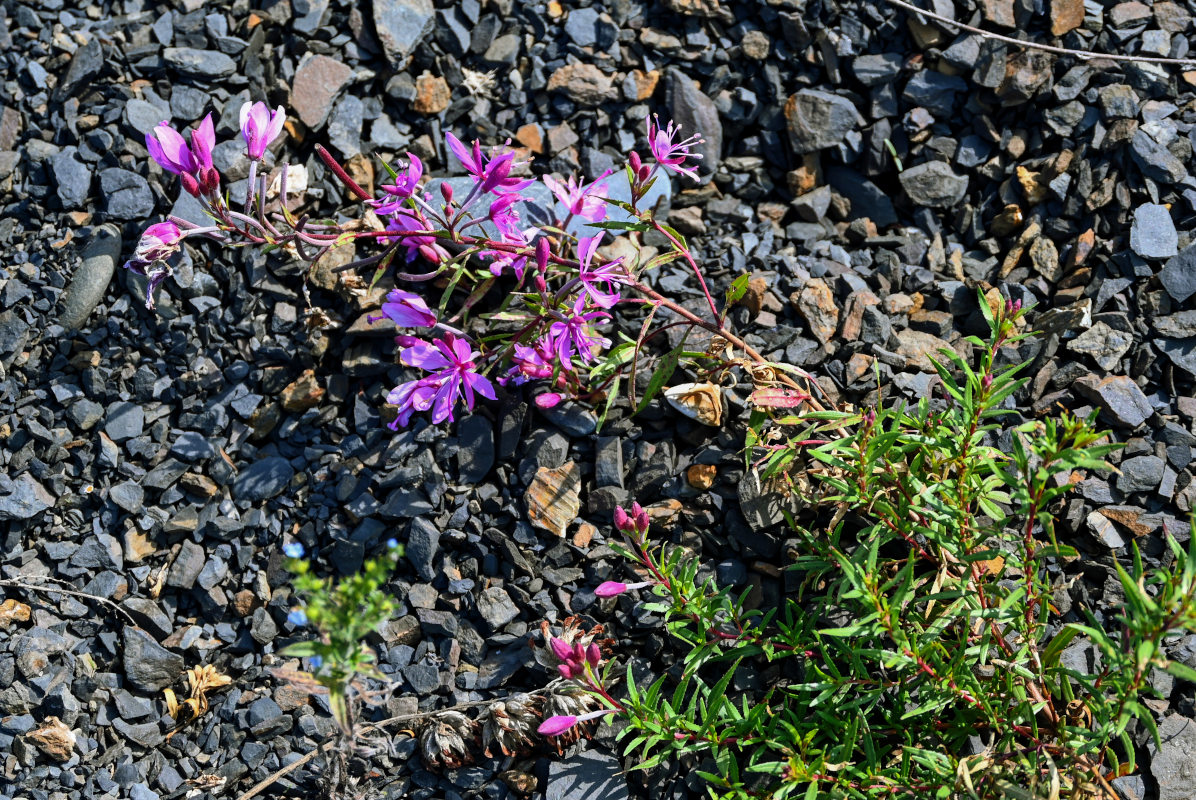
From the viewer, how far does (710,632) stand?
9.01 feet

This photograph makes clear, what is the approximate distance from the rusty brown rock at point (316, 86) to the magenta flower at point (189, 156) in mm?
912

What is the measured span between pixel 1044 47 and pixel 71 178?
3.40 meters

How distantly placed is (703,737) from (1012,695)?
78cm

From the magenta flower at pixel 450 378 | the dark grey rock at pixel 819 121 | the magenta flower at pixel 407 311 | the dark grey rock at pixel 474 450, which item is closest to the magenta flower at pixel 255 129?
the magenta flower at pixel 407 311

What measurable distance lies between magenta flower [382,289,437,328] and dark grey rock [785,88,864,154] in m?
1.66

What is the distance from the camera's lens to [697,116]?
11.8 feet

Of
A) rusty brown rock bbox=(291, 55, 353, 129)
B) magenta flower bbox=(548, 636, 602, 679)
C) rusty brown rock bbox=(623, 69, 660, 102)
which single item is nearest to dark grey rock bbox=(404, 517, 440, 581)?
magenta flower bbox=(548, 636, 602, 679)

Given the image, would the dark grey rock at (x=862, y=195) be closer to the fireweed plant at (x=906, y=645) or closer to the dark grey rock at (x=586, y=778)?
the fireweed plant at (x=906, y=645)

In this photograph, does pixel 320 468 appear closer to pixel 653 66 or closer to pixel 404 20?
pixel 404 20

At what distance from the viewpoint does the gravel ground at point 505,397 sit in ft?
9.47

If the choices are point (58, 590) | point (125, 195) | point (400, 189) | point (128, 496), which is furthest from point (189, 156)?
point (58, 590)

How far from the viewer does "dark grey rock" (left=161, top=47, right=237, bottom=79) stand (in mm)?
3502

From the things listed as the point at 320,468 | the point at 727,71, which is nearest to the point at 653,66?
the point at 727,71

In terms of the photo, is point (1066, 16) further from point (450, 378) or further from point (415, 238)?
point (450, 378)
